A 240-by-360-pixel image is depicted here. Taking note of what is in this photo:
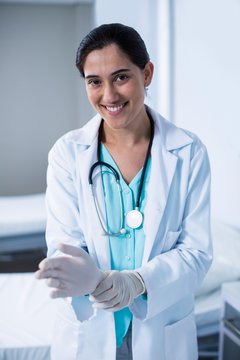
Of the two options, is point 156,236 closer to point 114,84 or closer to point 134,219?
point 134,219

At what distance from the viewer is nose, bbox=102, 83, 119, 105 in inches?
38.7

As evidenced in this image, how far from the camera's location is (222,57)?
205 cm

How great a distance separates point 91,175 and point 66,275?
0.35 m

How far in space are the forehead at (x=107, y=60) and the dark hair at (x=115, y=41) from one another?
0.01 meters

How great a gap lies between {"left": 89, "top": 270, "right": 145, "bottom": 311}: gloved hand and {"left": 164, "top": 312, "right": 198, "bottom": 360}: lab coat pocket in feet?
0.71

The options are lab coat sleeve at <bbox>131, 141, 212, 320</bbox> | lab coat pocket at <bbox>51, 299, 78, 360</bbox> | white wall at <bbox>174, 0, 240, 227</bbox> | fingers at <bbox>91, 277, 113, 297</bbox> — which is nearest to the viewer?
fingers at <bbox>91, 277, 113, 297</bbox>

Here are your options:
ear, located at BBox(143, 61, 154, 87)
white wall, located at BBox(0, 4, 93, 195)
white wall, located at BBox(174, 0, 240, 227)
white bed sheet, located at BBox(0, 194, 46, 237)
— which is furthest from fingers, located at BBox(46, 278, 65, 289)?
white wall, located at BBox(0, 4, 93, 195)

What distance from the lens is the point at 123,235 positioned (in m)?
1.07

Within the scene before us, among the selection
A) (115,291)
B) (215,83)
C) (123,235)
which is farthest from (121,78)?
(215,83)

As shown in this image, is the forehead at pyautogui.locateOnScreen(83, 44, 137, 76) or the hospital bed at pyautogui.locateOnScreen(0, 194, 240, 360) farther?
the hospital bed at pyautogui.locateOnScreen(0, 194, 240, 360)

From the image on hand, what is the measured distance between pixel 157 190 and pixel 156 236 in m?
0.12

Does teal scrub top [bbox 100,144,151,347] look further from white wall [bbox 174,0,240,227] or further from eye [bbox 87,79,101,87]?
white wall [bbox 174,0,240,227]

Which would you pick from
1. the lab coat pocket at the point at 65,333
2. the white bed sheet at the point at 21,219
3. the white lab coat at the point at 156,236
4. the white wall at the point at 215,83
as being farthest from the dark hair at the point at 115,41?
the white bed sheet at the point at 21,219

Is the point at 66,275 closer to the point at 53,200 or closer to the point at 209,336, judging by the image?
the point at 53,200
